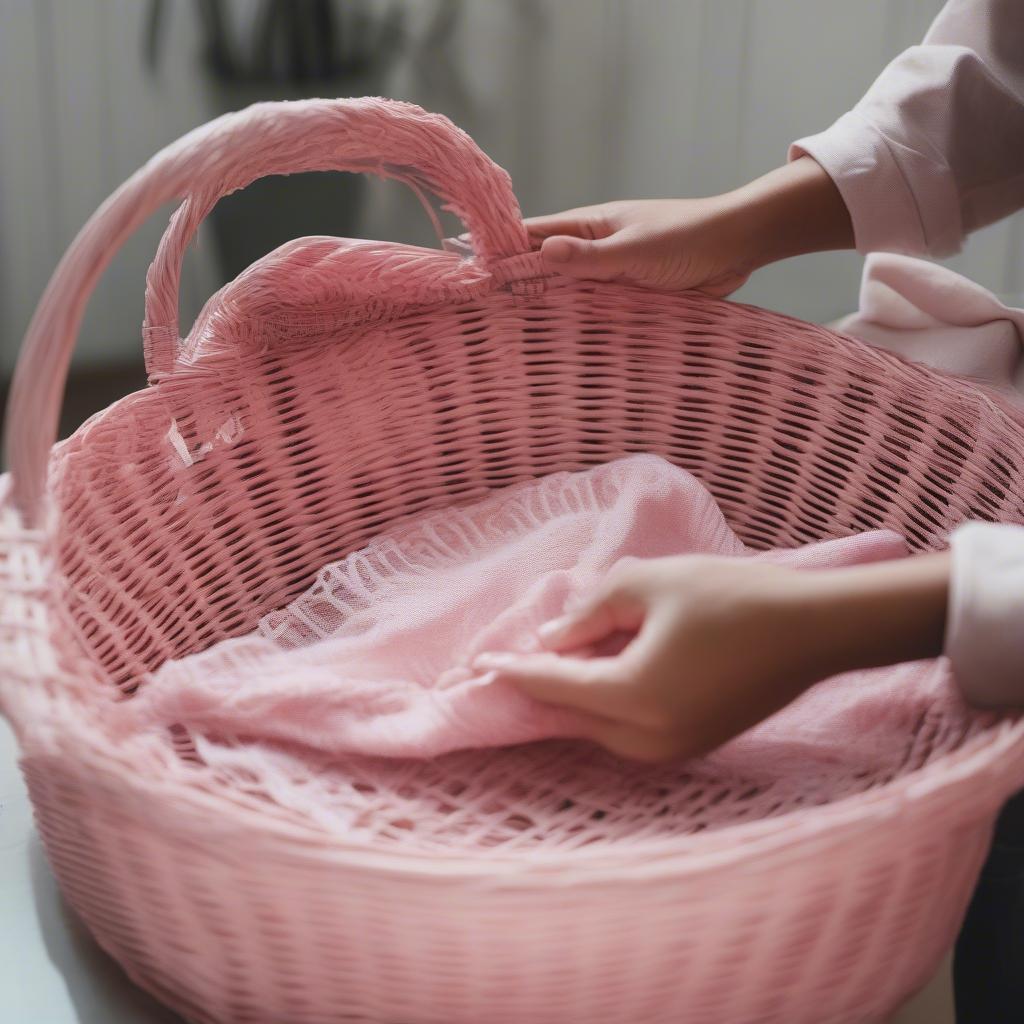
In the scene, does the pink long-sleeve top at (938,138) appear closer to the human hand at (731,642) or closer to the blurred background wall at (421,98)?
the human hand at (731,642)

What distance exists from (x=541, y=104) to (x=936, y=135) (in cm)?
100

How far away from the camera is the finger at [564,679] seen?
51 centimetres

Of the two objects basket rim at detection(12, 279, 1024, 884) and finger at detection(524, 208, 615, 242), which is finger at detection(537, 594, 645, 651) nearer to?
basket rim at detection(12, 279, 1024, 884)

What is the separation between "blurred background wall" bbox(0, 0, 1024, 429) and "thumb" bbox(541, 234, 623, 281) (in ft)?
2.69

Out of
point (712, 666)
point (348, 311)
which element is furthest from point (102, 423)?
point (712, 666)

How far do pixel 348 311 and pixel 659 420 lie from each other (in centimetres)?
23

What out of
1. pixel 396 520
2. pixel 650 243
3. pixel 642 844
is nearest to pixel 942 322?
pixel 650 243

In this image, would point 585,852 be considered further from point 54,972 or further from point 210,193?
point 210,193

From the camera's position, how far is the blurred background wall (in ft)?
4.66

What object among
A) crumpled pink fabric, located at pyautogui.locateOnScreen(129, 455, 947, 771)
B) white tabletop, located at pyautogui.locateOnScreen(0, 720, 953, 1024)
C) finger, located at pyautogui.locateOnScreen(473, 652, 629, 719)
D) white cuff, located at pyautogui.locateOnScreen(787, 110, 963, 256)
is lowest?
white tabletop, located at pyautogui.locateOnScreen(0, 720, 953, 1024)

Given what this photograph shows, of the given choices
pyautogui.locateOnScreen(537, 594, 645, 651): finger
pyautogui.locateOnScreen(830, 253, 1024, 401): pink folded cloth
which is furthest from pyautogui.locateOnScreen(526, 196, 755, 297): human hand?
pyautogui.locateOnScreen(537, 594, 645, 651): finger

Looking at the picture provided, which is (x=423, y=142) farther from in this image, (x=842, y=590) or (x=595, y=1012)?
(x=595, y=1012)

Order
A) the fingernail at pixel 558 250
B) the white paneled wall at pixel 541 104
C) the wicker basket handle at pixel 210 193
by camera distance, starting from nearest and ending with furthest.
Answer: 1. the wicker basket handle at pixel 210 193
2. the fingernail at pixel 558 250
3. the white paneled wall at pixel 541 104

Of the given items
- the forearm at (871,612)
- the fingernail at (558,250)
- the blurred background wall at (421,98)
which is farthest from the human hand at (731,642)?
the blurred background wall at (421,98)
